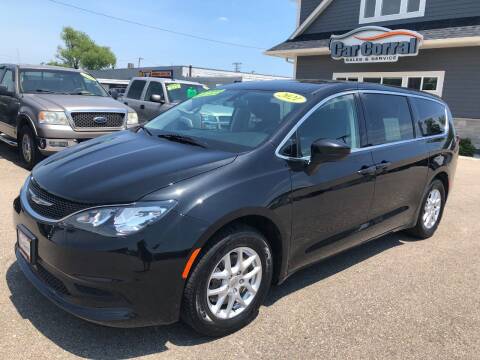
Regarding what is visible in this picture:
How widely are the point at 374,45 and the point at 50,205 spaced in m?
14.8

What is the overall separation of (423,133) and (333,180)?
196cm

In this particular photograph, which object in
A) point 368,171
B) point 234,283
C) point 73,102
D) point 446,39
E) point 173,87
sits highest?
point 446,39

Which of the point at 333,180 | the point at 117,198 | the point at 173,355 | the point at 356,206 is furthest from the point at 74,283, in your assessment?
the point at 356,206

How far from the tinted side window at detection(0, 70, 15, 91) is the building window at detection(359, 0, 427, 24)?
1324 centimetres

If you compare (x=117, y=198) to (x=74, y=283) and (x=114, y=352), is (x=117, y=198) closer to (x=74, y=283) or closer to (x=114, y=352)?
(x=74, y=283)

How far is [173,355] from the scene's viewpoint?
271 cm

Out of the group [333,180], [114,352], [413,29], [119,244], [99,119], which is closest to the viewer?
[119,244]

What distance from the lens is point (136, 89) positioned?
1178 centimetres

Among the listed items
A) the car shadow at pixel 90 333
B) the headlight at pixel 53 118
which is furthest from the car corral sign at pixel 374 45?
the car shadow at pixel 90 333

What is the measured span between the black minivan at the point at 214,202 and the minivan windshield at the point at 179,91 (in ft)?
22.3

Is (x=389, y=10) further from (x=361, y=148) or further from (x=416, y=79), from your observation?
(x=361, y=148)

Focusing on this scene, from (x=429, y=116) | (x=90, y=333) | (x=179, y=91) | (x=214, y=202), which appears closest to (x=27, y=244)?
(x=90, y=333)

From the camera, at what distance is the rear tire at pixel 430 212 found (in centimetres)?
513

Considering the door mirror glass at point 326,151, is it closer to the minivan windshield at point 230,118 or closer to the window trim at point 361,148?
the window trim at point 361,148
